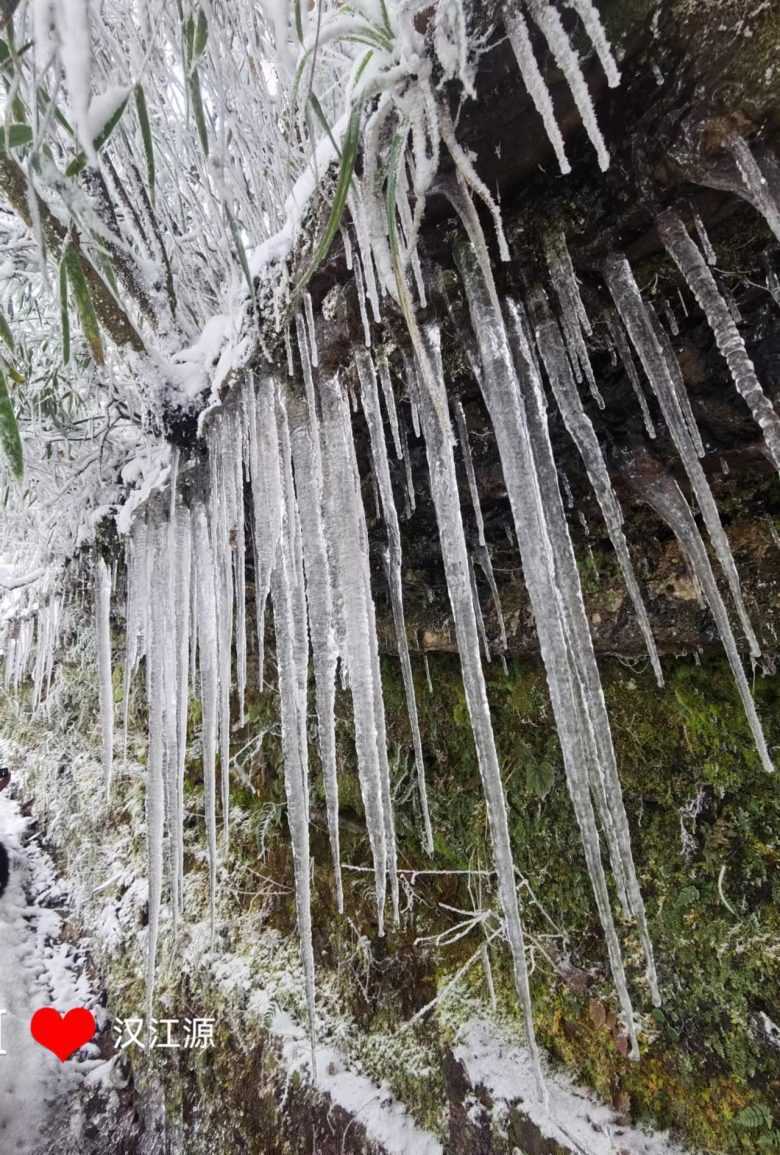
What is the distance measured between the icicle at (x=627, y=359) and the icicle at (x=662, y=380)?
133mm

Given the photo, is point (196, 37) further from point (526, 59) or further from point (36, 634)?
point (36, 634)

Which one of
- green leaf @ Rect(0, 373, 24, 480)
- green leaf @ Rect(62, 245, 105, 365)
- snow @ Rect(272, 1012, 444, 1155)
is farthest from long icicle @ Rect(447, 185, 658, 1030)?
snow @ Rect(272, 1012, 444, 1155)

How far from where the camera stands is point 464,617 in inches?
43.1

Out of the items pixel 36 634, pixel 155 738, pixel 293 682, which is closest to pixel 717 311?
pixel 293 682

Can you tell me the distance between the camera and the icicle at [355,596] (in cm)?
121

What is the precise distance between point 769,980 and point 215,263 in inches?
122

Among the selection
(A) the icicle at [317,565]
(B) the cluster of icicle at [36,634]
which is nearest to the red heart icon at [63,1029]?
(B) the cluster of icicle at [36,634]

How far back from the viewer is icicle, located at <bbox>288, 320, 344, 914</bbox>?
4.17 feet

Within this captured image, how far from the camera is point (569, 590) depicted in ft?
3.45

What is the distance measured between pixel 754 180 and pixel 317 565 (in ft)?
3.33

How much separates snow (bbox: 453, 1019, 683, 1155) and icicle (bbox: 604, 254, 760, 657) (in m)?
1.86

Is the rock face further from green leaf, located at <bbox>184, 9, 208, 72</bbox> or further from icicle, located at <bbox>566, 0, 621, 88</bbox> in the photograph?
green leaf, located at <bbox>184, 9, 208, 72</bbox>

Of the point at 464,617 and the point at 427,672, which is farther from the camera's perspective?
the point at 427,672

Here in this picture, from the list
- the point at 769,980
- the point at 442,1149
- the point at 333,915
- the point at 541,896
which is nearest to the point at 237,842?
the point at 333,915
